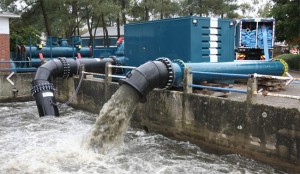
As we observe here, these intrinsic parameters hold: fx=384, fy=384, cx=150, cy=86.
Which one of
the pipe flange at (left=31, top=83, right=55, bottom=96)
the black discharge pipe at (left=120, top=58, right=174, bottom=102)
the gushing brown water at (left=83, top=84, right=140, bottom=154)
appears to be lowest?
the gushing brown water at (left=83, top=84, right=140, bottom=154)

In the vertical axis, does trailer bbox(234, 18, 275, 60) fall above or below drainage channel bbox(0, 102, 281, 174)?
above

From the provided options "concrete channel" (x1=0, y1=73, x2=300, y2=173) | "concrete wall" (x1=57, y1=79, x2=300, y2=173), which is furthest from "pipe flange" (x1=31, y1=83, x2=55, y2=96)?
"concrete wall" (x1=57, y1=79, x2=300, y2=173)

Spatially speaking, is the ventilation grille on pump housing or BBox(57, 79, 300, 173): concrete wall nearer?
BBox(57, 79, 300, 173): concrete wall

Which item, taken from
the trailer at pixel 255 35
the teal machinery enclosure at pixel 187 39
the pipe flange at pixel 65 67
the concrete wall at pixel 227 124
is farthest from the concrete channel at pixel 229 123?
the trailer at pixel 255 35

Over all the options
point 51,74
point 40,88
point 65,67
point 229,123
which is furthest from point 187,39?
point 65,67

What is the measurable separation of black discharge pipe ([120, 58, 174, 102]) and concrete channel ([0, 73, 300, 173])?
1.97 feet

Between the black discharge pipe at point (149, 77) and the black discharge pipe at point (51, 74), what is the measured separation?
3.85 metres

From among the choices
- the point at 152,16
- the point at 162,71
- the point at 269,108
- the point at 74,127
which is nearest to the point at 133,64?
the point at 74,127

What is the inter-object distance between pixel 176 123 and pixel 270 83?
390 cm

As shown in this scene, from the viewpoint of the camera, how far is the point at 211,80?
10672mm

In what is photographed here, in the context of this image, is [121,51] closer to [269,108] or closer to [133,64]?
[133,64]

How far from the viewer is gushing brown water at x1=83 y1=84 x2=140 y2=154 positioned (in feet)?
29.9

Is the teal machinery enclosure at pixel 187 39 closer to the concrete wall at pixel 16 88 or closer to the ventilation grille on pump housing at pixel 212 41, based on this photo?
the ventilation grille on pump housing at pixel 212 41

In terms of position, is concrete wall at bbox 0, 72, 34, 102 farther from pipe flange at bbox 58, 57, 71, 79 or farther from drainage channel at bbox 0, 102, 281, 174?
drainage channel at bbox 0, 102, 281, 174
